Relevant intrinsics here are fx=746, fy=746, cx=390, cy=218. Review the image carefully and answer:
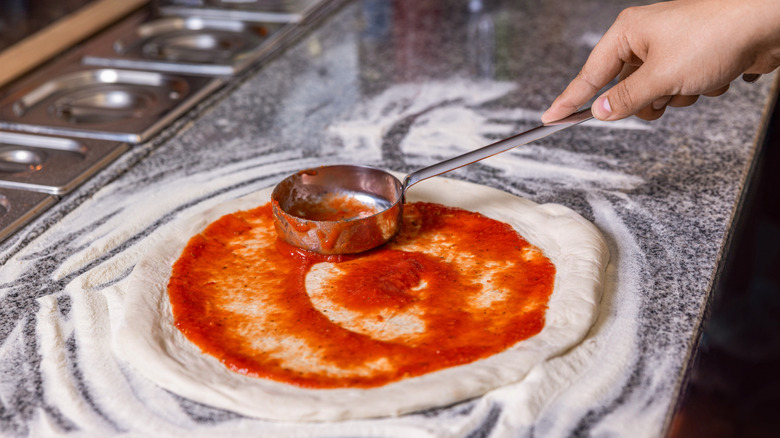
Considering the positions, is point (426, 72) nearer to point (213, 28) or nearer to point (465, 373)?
point (213, 28)

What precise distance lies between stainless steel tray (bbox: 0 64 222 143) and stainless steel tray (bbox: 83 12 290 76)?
57 mm

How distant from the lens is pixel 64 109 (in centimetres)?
Answer: 222

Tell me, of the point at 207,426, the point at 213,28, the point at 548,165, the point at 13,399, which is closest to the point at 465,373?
the point at 207,426

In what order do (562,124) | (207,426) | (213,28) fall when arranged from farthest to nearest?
(213,28)
(562,124)
(207,426)

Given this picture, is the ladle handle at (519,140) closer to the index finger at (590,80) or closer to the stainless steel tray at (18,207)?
the index finger at (590,80)

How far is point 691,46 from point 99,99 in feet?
5.68

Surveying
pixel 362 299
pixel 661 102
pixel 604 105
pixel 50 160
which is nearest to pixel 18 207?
pixel 50 160

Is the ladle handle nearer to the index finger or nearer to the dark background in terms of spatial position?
the index finger

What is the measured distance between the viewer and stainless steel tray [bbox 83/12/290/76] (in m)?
2.35

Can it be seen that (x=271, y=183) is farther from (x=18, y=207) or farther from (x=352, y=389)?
Result: (x=352, y=389)

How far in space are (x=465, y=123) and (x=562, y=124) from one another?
2.16ft

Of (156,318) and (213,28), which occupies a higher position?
(213,28)

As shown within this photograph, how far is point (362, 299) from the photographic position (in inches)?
52.2

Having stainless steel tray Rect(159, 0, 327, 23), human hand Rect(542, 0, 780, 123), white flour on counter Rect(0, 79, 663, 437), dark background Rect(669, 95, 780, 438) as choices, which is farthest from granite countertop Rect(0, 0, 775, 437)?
human hand Rect(542, 0, 780, 123)
